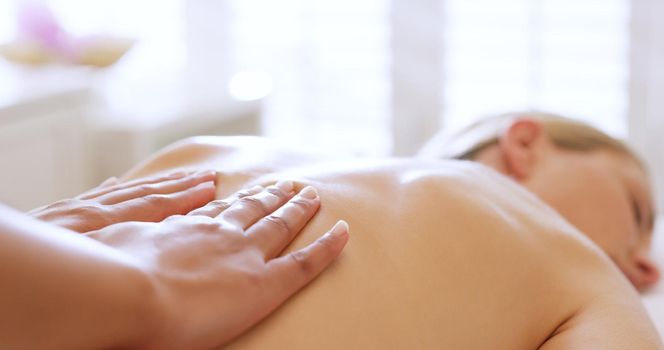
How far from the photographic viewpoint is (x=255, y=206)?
92 cm

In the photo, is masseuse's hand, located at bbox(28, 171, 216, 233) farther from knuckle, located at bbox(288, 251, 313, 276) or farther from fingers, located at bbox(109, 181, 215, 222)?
knuckle, located at bbox(288, 251, 313, 276)

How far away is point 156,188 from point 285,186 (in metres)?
0.14

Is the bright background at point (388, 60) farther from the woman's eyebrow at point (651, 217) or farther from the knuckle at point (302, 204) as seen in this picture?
the knuckle at point (302, 204)

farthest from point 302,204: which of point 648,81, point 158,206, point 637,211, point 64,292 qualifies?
point 648,81

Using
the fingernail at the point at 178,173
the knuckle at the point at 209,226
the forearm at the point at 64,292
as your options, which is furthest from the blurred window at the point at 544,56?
the forearm at the point at 64,292

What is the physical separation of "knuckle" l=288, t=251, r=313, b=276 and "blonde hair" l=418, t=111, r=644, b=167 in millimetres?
732

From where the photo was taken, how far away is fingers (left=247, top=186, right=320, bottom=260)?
2.87ft

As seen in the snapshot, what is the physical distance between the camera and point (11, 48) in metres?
2.91

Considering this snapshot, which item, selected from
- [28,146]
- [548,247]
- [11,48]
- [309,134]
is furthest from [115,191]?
[309,134]

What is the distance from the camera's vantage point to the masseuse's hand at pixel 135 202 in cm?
92

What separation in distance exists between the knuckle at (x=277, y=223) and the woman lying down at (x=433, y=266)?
27 mm

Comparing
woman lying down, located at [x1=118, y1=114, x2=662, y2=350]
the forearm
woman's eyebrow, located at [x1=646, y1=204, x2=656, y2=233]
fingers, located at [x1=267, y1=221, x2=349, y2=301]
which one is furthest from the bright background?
the forearm

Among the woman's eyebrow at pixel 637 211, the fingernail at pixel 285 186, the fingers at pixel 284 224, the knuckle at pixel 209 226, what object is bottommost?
the woman's eyebrow at pixel 637 211

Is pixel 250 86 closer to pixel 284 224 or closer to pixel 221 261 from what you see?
pixel 284 224
